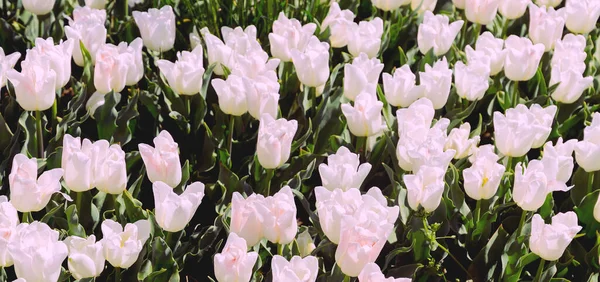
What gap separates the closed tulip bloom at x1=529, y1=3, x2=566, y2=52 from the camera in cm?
338

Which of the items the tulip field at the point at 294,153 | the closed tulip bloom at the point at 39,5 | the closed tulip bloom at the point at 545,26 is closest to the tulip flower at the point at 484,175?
the tulip field at the point at 294,153

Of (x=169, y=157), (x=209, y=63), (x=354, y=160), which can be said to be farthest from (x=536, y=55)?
(x=169, y=157)

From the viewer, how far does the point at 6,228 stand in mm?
2195

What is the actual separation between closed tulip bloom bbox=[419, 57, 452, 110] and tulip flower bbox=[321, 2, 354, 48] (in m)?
0.44

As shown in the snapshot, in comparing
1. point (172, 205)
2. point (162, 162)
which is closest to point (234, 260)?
point (172, 205)

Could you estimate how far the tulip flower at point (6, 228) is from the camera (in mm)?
2164

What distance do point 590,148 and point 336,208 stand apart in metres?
0.88

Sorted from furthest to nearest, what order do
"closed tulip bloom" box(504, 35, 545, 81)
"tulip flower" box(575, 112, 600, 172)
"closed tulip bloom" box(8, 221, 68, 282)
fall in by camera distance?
1. "closed tulip bloom" box(504, 35, 545, 81)
2. "tulip flower" box(575, 112, 600, 172)
3. "closed tulip bloom" box(8, 221, 68, 282)

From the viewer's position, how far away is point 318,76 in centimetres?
299

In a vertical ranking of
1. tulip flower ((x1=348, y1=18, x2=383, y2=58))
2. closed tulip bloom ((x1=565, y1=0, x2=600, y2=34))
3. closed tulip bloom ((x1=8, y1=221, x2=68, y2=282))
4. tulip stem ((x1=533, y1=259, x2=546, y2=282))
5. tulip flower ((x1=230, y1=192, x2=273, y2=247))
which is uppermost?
closed tulip bloom ((x1=8, y1=221, x2=68, y2=282))

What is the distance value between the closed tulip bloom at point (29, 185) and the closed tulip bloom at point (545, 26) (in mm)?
1843

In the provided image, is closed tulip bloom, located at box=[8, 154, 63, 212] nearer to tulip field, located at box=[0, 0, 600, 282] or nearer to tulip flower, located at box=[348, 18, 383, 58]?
tulip field, located at box=[0, 0, 600, 282]

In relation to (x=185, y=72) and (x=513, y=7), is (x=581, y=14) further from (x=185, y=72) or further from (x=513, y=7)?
(x=185, y=72)

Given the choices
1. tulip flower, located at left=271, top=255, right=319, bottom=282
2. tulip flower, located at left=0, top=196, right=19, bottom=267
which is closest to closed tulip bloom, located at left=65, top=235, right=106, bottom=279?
tulip flower, located at left=0, top=196, right=19, bottom=267
